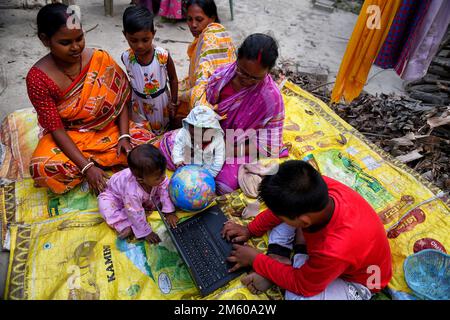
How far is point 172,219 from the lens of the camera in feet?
6.78

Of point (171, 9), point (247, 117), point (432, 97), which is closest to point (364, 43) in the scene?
point (247, 117)

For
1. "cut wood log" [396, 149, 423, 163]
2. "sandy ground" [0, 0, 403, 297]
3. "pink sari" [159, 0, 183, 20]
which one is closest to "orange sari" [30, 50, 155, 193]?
"sandy ground" [0, 0, 403, 297]

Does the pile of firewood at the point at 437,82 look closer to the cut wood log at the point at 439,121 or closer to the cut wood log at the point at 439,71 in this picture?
the cut wood log at the point at 439,71

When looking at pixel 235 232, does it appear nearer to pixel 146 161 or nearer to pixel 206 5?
pixel 146 161

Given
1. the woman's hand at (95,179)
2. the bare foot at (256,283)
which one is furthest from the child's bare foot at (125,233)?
the bare foot at (256,283)

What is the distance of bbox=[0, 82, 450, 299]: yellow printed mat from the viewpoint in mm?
1795

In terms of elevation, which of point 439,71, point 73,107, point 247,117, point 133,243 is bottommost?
point 133,243

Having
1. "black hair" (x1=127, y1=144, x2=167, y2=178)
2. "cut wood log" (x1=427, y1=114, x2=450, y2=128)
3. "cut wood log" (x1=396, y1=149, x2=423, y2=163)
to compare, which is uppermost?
"cut wood log" (x1=427, y1=114, x2=450, y2=128)

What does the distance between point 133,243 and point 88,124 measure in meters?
0.99

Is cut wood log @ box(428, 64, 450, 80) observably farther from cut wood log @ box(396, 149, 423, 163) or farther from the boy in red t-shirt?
the boy in red t-shirt

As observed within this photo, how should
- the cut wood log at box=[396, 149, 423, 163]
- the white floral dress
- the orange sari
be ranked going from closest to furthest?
the orange sari → the white floral dress → the cut wood log at box=[396, 149, 423, 163]

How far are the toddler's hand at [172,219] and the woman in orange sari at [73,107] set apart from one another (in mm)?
511
